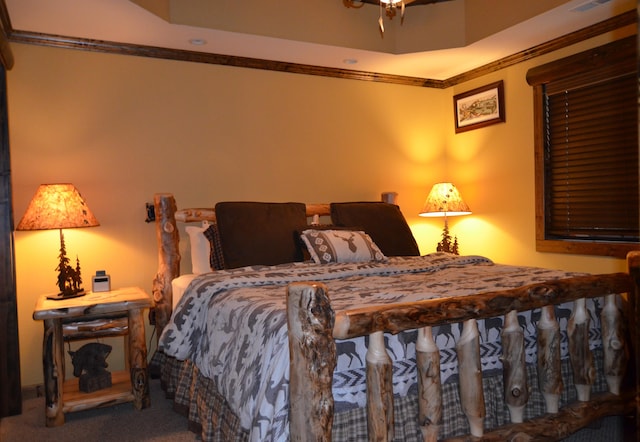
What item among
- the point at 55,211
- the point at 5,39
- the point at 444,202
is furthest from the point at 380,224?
the point at 5,39

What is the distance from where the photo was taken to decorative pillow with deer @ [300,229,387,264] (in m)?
2.96

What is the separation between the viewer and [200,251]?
3.21 m

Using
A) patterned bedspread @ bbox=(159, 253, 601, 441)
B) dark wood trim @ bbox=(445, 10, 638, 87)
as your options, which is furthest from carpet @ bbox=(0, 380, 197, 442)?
dark wood trim @ bbox=(445, 10, 638, 87)

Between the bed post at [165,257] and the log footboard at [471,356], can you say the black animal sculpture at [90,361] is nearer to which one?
the bed post at [165,257]

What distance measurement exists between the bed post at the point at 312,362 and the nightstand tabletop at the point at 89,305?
1649mm

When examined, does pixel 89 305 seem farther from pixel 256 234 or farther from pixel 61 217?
pixel 256 234

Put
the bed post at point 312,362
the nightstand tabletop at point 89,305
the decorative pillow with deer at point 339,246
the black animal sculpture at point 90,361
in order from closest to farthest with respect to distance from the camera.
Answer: the bed post at point 312,362 → the nightstand tabletop at point 89,305 → the black animal sculpture at point 90,361 → the decorative pillow with deer at point 339,246

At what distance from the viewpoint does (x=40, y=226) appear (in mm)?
2672

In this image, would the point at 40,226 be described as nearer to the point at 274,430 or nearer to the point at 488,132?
the point at 274,430

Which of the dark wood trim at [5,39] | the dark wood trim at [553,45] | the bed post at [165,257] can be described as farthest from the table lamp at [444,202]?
the dark wood trim at [5,39]

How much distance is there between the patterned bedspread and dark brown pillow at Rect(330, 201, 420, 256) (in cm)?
38

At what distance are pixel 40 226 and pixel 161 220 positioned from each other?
71 cm

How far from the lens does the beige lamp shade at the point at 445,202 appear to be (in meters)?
4.03

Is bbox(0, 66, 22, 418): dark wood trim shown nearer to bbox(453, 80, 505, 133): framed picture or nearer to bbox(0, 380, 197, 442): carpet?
bbox(0, 380, 197, 442): carpet
